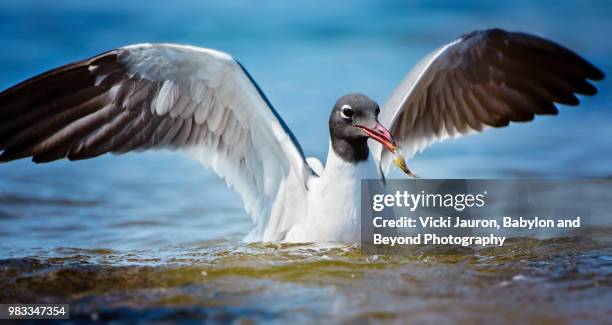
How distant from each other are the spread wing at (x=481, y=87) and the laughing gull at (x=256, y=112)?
0.4 inches

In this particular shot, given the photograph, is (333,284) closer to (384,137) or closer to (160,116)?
(384,137)

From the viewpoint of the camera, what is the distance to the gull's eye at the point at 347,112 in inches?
244

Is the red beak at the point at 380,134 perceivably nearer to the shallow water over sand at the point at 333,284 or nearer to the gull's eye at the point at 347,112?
the gull's eye at the point at 347,112

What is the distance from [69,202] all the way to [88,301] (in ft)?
16.7

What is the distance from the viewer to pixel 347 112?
621 centimetres

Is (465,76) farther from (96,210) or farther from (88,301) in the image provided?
(96,210)

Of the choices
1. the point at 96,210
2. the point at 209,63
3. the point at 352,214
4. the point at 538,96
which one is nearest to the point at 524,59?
the point at 538,96

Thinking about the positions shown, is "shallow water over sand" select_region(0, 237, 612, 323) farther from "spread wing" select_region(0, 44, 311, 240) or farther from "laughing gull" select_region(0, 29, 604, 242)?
"spread wing" select_region(0, 44, 311, 240)

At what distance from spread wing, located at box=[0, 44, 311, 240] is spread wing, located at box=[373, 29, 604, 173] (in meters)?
1.00

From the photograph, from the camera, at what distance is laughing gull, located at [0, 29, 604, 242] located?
628 centimetres

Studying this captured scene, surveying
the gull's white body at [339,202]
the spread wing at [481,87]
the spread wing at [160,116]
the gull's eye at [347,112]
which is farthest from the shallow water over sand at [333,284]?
the spread wing at [481,87]

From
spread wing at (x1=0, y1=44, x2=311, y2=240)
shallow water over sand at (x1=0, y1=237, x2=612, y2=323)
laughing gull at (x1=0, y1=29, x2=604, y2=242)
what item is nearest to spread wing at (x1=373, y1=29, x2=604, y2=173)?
laughing gull at (x1=0, y1=29, x2=604, y2=242)

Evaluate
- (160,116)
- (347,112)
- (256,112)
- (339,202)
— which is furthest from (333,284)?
(160,116)

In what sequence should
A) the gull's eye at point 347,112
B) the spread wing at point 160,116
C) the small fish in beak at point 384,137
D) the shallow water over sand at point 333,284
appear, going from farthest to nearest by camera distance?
the spread wing at point 160,116 → the gull's eye at point 347,112 → the small fish in beak at point 384,137 → the shallow water over sand at point 333,284
